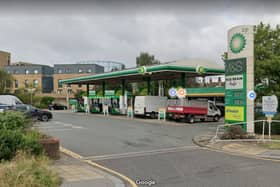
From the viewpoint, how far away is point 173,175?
7844mm

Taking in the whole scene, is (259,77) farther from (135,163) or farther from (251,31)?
(135,163)

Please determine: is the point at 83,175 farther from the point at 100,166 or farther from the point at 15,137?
the point at 15,137

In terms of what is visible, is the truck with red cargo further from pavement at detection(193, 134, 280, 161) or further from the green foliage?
the green foliage

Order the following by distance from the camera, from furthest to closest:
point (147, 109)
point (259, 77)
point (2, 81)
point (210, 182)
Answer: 1. point (2, 81)
2. point (147, 109)
3. point (259, 77)
4. point (210, 182)

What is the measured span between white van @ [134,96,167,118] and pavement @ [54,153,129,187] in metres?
21.1

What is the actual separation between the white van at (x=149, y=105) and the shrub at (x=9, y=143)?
2197 cm

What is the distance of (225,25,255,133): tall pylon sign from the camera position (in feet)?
53.0

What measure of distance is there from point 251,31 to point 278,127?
555cm

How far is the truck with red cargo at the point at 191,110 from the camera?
25922mm

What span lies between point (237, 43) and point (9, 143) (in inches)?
531

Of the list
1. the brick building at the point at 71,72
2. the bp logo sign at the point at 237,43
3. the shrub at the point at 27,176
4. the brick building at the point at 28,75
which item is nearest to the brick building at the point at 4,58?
the brick building at the point at 28,75

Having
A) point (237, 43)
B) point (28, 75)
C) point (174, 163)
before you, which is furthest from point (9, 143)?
point (28, 75)

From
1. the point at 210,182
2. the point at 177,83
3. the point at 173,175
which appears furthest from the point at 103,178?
the point at 177,83

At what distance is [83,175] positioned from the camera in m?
7.60
